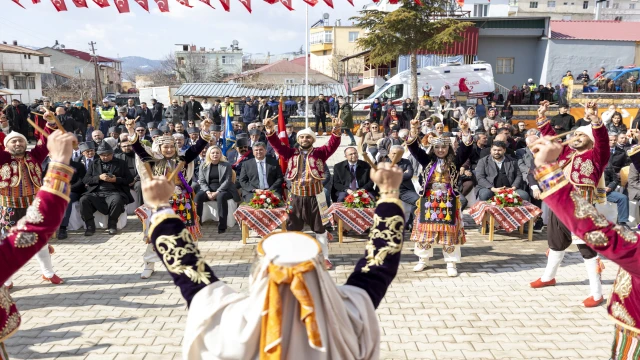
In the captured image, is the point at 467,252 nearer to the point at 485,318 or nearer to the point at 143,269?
the point at 485,318

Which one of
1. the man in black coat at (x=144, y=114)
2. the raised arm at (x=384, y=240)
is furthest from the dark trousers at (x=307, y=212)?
the man in black coat at (x=144, y=114)

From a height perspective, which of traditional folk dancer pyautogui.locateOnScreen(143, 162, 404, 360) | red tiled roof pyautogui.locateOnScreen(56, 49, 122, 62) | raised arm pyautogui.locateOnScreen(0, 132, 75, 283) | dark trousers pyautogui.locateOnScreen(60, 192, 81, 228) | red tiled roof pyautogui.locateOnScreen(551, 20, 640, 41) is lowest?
dark trousers pyautogui.locateOnScreen(60, 192, 81, 228)

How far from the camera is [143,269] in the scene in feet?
24.2

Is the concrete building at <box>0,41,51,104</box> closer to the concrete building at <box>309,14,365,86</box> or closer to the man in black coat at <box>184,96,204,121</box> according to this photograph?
the concrete building at <box>309,14,365,86</box>

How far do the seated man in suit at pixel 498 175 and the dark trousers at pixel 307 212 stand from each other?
144 inches

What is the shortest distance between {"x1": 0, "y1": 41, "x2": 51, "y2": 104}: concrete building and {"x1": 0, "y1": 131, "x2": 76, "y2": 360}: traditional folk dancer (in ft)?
166

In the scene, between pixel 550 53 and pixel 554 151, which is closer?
pixel 554 151

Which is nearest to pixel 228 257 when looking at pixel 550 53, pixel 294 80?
pixel 550 53

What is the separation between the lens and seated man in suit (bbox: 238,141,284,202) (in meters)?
9.59

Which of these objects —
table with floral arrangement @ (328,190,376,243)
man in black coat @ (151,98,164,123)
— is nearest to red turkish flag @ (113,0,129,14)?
table with floral arrangement @ (328,190,376,243)

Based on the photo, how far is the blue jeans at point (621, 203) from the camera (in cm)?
941

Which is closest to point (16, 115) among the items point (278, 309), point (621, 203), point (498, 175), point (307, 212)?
point (307, 212)

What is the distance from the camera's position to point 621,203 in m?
9.42

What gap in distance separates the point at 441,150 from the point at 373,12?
21085 millimetres
